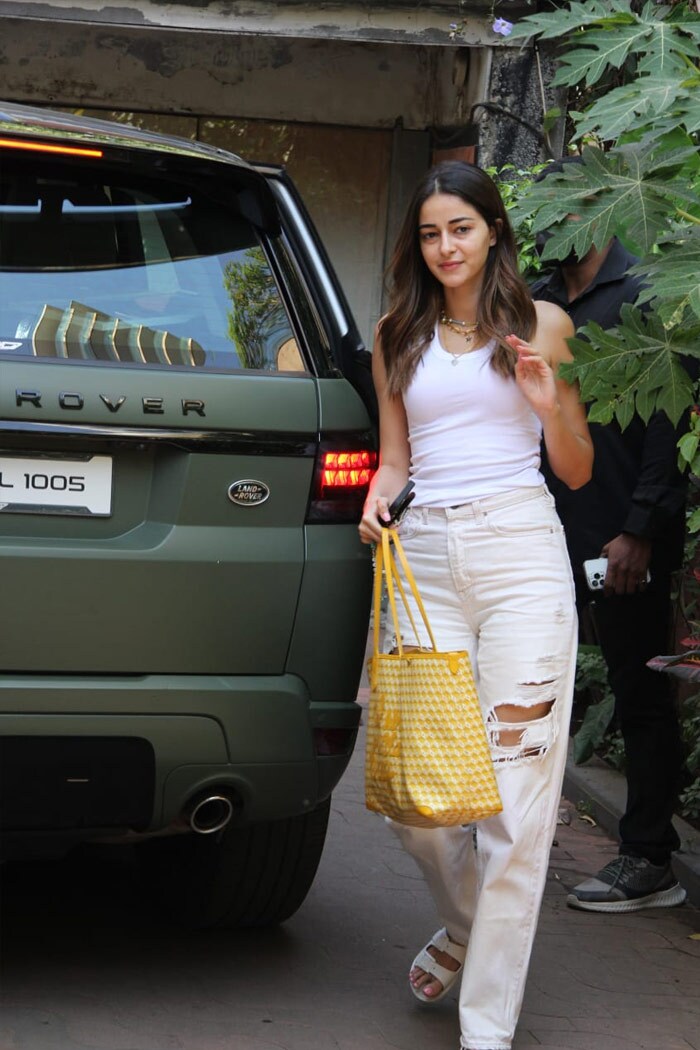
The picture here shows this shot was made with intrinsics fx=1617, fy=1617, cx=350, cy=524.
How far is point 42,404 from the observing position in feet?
11.0

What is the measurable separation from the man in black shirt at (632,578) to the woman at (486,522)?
88 cm

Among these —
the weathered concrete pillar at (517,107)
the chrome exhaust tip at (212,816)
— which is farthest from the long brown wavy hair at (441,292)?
the weathered concrete pillar at (517,107)

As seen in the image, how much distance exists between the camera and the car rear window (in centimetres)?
347

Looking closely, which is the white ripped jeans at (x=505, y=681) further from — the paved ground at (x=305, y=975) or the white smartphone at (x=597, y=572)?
the white smartphone at (x=597, y=572)

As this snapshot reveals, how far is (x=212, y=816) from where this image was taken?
3609 mm

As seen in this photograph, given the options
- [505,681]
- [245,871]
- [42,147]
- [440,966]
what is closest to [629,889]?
[440,966]

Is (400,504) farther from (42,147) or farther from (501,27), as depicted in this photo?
(501,27)

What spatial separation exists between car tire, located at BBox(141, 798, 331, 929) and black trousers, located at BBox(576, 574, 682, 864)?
3.90 feet

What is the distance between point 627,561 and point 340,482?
4.07ft

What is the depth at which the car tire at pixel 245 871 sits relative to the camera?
4008 millimetres

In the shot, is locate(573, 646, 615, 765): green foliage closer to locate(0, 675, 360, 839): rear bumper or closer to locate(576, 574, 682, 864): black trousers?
locate(576, 574, 682, 864): black trousers

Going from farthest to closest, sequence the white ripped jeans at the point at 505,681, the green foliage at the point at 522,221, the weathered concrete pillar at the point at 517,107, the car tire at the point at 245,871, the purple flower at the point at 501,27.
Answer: the weathered concrete pillar at the point at 517,107 → the purple flower at the point at 501,27 → the car tire at the point at 245,871 → the green foliage at the point at 522,221 → the white ripped jeans at the point at 505,681

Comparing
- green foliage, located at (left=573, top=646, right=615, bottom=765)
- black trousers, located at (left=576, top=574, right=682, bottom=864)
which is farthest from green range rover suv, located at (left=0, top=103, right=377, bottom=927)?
green foliage, located at (left=573, top=646, right=615, bottom=765)

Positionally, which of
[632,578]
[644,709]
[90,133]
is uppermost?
[90,133]
